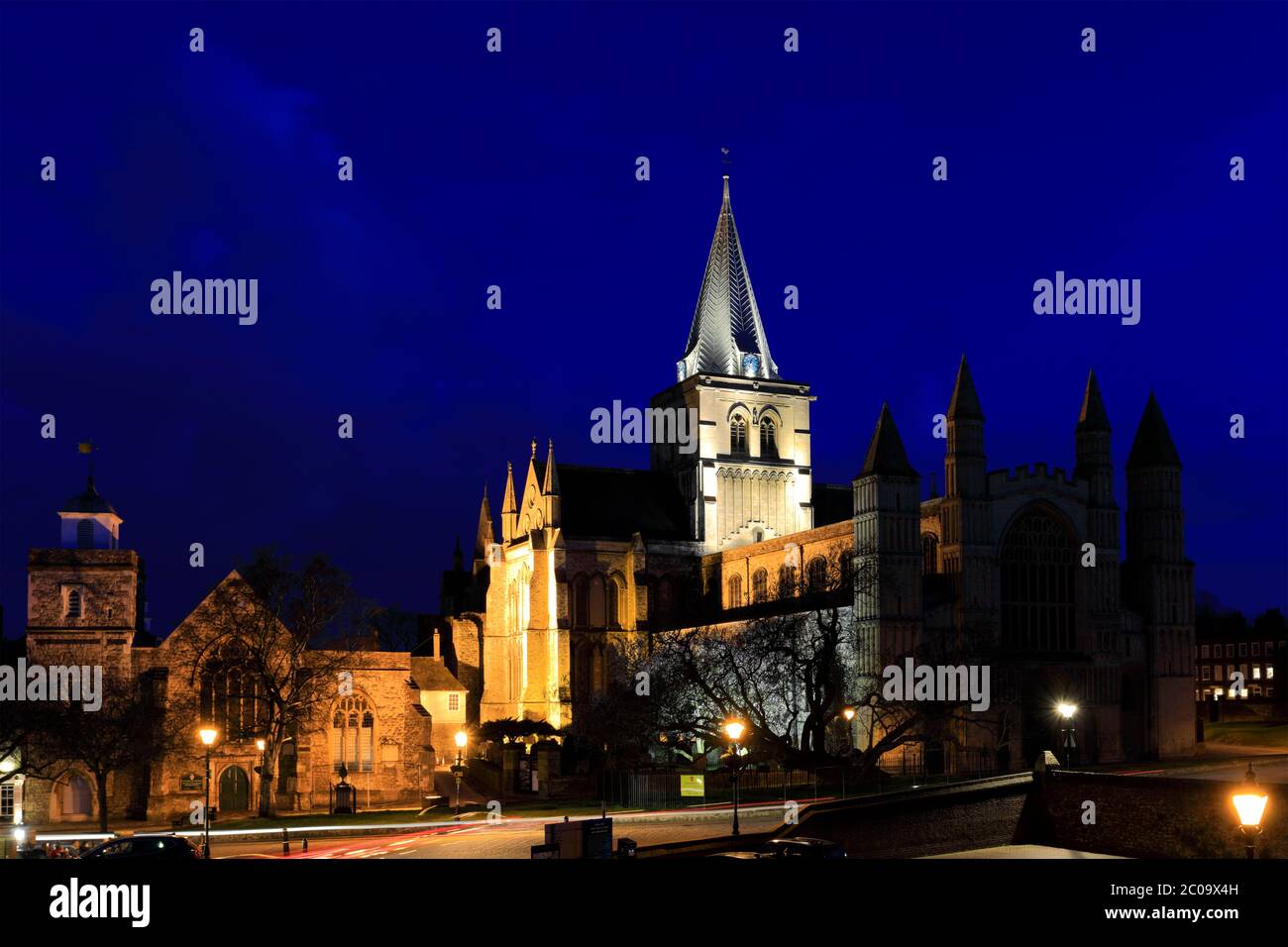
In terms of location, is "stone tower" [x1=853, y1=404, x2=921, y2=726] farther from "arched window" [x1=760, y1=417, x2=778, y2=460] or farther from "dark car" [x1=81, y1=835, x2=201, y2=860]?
"dark car" [x1=81, y1=835, x2=201, y2=860]

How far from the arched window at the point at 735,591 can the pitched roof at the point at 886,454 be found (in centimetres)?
→ 2169

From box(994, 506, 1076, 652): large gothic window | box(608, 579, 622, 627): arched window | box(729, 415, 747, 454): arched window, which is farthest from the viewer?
box(729, 415, 747, 454): arched window

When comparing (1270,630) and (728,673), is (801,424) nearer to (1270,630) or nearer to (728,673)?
(728,673)

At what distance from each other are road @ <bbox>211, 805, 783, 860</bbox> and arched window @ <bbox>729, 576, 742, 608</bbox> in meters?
41.6

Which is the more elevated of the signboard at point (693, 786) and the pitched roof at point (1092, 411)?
A: the pitched roof at point (1092, 411)

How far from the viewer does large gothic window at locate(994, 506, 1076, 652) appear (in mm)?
71438

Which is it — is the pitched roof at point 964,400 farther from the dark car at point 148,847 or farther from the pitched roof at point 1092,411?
the dark car at point 148,847

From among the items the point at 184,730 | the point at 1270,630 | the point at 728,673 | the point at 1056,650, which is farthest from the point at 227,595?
the point at 1270,630

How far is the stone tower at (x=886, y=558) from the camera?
68.2 metres

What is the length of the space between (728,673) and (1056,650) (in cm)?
1567

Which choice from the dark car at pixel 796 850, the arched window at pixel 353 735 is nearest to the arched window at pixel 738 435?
the arched window at pixel 353 735

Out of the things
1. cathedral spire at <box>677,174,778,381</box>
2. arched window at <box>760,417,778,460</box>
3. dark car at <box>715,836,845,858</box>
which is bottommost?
dark car at <box>715,836,845,858</box>

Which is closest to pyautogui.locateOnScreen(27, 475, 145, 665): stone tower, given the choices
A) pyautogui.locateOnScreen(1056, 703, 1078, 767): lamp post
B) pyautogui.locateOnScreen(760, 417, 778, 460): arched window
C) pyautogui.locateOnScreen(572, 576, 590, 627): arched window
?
pyautogui.locateOnScreen(572, 576, 590, 627): arched window
